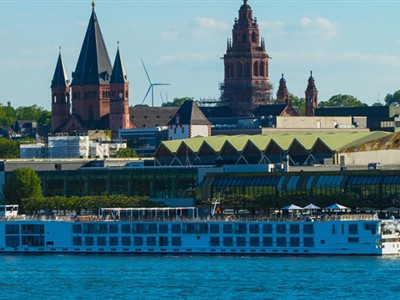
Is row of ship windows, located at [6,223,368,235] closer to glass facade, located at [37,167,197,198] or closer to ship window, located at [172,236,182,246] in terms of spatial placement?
ship window, located at [172,236,182,246]

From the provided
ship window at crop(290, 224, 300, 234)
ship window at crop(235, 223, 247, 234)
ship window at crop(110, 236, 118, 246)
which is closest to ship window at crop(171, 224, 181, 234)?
ship window at crop(235, 223, 247, 234)

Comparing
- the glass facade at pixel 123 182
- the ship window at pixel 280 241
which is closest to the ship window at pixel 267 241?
the ship window at pixel 280 241

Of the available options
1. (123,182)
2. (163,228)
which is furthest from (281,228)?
(123,182)

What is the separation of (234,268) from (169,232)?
15.2m

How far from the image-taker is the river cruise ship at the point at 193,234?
12656 cm

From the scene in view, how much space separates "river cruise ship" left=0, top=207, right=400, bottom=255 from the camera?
415ft

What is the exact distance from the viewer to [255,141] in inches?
7121

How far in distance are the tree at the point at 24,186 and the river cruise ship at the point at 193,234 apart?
1779 centimetres

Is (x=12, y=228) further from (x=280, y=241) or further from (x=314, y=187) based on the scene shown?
(x=314, y=187)

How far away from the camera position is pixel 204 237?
132250 mm

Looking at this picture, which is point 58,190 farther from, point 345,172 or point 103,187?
point 345,172

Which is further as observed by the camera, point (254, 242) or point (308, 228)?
point (254, 242)

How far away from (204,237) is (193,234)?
978 millimetres

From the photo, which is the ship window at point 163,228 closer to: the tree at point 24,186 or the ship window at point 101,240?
the ship window at point 101,240
